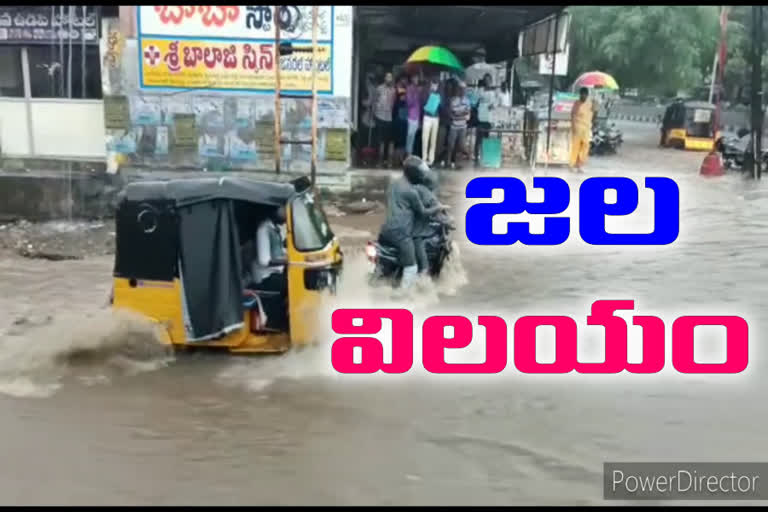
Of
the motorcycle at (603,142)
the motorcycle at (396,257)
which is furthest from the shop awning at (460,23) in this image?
the motorcycle at (396,257)

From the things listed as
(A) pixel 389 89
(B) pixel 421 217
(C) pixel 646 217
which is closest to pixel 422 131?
(A) pixel 389 89

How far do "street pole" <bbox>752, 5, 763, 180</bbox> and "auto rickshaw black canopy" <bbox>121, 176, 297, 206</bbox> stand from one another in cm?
1313

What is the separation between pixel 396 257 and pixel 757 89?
12.0 metres

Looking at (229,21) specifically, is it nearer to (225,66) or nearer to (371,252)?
(225,66)

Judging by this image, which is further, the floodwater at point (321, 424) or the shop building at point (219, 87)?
the shop building at point (219, 87)

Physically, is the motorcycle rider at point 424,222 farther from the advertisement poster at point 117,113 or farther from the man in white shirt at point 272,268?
the advertisement poster at point 117,113

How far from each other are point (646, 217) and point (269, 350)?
8.64 meters

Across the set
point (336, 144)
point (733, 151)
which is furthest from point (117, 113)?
point (733, 151)

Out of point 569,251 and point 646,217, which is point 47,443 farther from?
point 646,217

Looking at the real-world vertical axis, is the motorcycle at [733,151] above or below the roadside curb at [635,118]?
below

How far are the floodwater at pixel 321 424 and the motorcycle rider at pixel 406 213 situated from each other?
0.49 m

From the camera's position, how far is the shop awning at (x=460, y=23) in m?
13.9

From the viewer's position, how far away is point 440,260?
28.5ft

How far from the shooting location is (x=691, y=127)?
1030 inches
